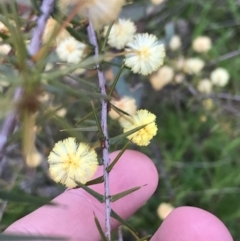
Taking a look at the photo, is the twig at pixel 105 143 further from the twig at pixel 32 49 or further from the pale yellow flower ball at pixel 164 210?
the pale yellow flower ball at pixel 164 210

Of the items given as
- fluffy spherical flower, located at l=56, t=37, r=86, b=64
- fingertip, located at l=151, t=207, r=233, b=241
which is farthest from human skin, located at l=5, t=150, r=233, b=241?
fluffy spherical flower, located at l=56, t=37, r=86, b=64

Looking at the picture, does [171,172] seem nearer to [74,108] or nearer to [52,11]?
[74,108]

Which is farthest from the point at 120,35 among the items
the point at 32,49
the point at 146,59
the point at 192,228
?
the point at 192,228

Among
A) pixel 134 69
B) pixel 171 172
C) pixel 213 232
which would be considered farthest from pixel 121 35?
pixel 171 172

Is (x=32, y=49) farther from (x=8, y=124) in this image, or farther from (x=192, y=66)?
(x=192, y=66)

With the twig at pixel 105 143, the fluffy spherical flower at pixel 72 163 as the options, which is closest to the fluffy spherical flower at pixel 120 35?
the twig at pixel 105 143
